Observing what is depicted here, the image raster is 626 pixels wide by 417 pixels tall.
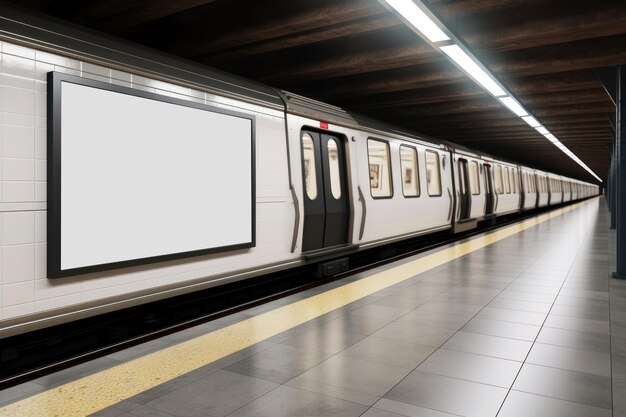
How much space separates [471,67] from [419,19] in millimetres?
1903

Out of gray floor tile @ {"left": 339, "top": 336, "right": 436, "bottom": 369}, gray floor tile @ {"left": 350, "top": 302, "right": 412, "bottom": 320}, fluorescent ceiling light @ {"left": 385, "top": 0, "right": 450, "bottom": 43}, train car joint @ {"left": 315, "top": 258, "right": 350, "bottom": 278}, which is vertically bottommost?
gray floor tile @ {"left": 339, "top": 336, "right": 436, "bottom": 369}

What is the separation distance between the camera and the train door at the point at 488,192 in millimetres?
13547

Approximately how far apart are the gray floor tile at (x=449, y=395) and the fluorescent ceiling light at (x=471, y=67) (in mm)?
3372

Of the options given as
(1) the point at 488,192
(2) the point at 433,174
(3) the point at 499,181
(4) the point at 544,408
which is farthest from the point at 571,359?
(3) the point at 499,181

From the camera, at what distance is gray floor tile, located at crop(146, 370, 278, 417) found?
8.54 ft

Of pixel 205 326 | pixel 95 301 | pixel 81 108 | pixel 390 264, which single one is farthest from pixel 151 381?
pixel 390 264

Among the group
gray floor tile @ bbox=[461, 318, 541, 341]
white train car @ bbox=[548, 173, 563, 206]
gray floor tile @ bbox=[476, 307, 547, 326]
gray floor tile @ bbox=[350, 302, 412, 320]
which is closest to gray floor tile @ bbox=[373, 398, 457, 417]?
gray floor tile @ bbox=[461, 318, 541, 341]

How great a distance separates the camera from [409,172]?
332 inches

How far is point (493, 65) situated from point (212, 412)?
249 inches

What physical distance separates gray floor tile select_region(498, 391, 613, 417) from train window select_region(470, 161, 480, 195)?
32.7 feet

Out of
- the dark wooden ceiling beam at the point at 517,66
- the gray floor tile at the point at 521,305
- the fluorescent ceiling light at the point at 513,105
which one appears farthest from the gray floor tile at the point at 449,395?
the fluorescent ceiling light at the point at 513,105

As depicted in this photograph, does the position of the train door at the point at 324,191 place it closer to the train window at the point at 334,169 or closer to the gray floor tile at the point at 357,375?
the train window at the point at 334,169

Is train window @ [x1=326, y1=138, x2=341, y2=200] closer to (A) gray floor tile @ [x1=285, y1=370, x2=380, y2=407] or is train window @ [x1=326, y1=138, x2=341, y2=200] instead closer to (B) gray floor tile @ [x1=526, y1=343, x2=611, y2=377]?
(B) gray floor tile @ [x1=526, y1=343, x2=611, y2=377]

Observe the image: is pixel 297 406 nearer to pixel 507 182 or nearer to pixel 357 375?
pixel 357 375
